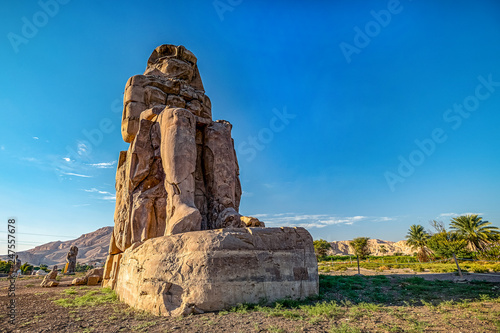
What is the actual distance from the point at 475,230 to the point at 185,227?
95.4ft

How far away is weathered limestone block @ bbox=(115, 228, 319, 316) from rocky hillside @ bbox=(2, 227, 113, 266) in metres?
64.2

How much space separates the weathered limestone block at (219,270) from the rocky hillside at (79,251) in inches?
2529

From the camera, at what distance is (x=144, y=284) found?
13.5ft

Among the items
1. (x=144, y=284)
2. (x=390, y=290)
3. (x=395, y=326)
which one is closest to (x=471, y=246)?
(x=390, y=290)

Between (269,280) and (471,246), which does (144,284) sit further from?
(471,246)

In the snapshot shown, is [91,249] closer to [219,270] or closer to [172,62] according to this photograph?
[172,62]

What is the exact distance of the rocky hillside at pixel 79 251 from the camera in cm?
6738

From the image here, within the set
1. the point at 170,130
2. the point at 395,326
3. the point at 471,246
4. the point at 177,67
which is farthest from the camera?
the point at 471,246

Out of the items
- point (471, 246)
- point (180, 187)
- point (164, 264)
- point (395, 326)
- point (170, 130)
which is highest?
point (170, 130)

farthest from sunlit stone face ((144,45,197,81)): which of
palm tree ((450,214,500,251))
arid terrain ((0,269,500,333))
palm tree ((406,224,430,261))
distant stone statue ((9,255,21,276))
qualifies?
palm tree ((406,224,430,261))

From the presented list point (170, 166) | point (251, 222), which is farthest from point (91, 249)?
point (251, 222)

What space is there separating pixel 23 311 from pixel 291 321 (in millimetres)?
4776

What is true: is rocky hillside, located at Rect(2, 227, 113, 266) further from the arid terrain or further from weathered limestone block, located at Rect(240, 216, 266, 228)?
weathered limestone block, located at Rect(240, 216, 266, 228)

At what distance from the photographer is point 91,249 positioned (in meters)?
76.9
